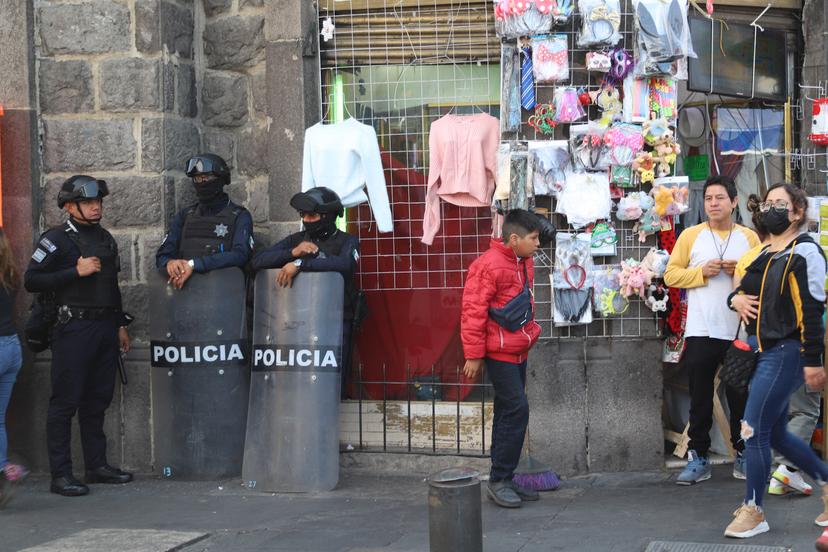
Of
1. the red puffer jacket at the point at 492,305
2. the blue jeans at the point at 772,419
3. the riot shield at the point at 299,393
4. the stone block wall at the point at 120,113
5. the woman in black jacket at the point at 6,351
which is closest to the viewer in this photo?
the blue jeans at the point at 772,419

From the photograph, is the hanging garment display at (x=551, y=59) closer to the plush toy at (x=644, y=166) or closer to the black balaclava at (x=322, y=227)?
the plush toy at (x=644, y=166)

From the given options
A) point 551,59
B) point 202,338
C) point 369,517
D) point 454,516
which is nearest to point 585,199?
point 551,59

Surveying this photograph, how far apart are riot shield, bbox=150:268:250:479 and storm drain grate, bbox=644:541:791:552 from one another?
3.35 metres

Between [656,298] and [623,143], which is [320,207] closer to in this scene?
[623,143]

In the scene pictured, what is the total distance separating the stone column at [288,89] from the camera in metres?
8.57

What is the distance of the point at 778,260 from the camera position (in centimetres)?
616

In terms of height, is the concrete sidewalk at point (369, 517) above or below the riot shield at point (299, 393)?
below

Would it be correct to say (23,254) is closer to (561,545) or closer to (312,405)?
(312,405)

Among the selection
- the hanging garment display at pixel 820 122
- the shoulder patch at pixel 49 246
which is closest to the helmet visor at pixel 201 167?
the shoulder patch at pixel 49 246

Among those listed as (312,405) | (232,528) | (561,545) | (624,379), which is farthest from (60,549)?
(624,379)

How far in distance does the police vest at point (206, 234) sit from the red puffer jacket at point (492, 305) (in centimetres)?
206

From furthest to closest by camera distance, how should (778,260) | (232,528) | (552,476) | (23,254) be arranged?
(23,254) < (552,476) < (232,528) < (778,260)

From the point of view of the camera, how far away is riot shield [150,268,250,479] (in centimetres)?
826

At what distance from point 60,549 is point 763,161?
18.2 ft
